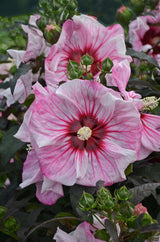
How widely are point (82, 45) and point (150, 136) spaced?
28cm

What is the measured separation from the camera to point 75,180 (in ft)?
2.25

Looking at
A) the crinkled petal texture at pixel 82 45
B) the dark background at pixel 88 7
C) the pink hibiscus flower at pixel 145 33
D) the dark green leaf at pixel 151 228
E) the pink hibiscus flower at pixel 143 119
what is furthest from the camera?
the dark background at pixel 88 7

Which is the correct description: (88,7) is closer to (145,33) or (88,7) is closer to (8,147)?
(145,33)

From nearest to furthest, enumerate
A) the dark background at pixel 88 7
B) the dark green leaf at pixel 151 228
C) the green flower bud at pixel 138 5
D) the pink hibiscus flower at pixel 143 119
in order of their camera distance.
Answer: the dark green leaf at pixel 151 228, the pink hibiscus flower at pixel 143 119, the green flower bud at pixel 138 5, the dark background at pixel 88 7

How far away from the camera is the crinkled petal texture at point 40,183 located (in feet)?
2.30

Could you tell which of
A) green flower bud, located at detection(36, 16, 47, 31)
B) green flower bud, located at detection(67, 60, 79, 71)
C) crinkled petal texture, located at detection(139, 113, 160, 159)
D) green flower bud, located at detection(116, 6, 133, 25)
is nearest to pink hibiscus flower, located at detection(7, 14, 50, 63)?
green flower bud, located at detection(36, 16, 47, 31)

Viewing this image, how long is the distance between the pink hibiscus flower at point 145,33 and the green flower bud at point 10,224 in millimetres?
738

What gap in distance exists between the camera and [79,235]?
648mm

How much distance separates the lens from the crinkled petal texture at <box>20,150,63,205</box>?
0.70 m

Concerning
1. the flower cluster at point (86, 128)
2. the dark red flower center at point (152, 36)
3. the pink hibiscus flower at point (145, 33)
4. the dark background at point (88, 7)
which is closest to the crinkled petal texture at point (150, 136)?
the flower cluster at point (86, 128)

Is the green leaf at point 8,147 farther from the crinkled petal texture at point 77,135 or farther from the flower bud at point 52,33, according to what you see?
the flower bud at point 52,33

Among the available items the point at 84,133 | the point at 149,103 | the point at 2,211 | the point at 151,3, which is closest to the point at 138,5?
the point at 151,3

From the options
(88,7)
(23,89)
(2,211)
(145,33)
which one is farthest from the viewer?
(88,7)

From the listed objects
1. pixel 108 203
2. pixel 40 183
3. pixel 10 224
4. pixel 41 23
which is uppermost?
pixel 41 23
